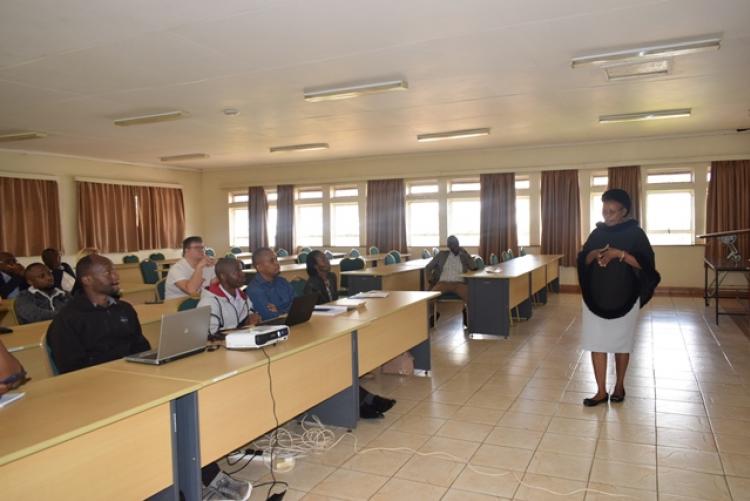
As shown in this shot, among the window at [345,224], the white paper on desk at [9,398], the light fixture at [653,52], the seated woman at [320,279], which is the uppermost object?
the light fixture at [653,52]

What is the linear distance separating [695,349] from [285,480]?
4.59 metres

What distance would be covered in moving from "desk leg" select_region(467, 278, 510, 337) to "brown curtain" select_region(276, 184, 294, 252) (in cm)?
694

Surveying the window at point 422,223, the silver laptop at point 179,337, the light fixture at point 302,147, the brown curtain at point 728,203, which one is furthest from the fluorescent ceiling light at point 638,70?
the window at point 422,223

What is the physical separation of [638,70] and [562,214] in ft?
17.0

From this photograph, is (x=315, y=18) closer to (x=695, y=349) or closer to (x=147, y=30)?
(x=147, y=30)

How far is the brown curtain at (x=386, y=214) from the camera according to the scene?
11.4 metres

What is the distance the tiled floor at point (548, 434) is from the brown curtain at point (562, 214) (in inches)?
184

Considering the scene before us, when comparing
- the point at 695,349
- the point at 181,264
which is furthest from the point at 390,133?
the point at 695,349

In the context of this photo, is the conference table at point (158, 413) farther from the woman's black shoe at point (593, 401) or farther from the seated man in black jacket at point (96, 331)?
the woman's black shoe at point (593, 401)

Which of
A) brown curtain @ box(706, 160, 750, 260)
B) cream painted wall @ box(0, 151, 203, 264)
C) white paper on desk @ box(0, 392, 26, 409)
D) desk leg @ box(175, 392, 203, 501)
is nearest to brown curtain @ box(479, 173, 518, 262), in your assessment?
brown curtain @ box(706, 160, 750, 260)

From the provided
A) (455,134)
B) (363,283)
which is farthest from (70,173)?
(455,134)

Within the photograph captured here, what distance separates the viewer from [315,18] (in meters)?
3.74

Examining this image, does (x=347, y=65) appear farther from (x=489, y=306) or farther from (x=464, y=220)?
(x=464, y=220)

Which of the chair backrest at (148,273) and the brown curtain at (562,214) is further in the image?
the brown curtain at (562,214)
